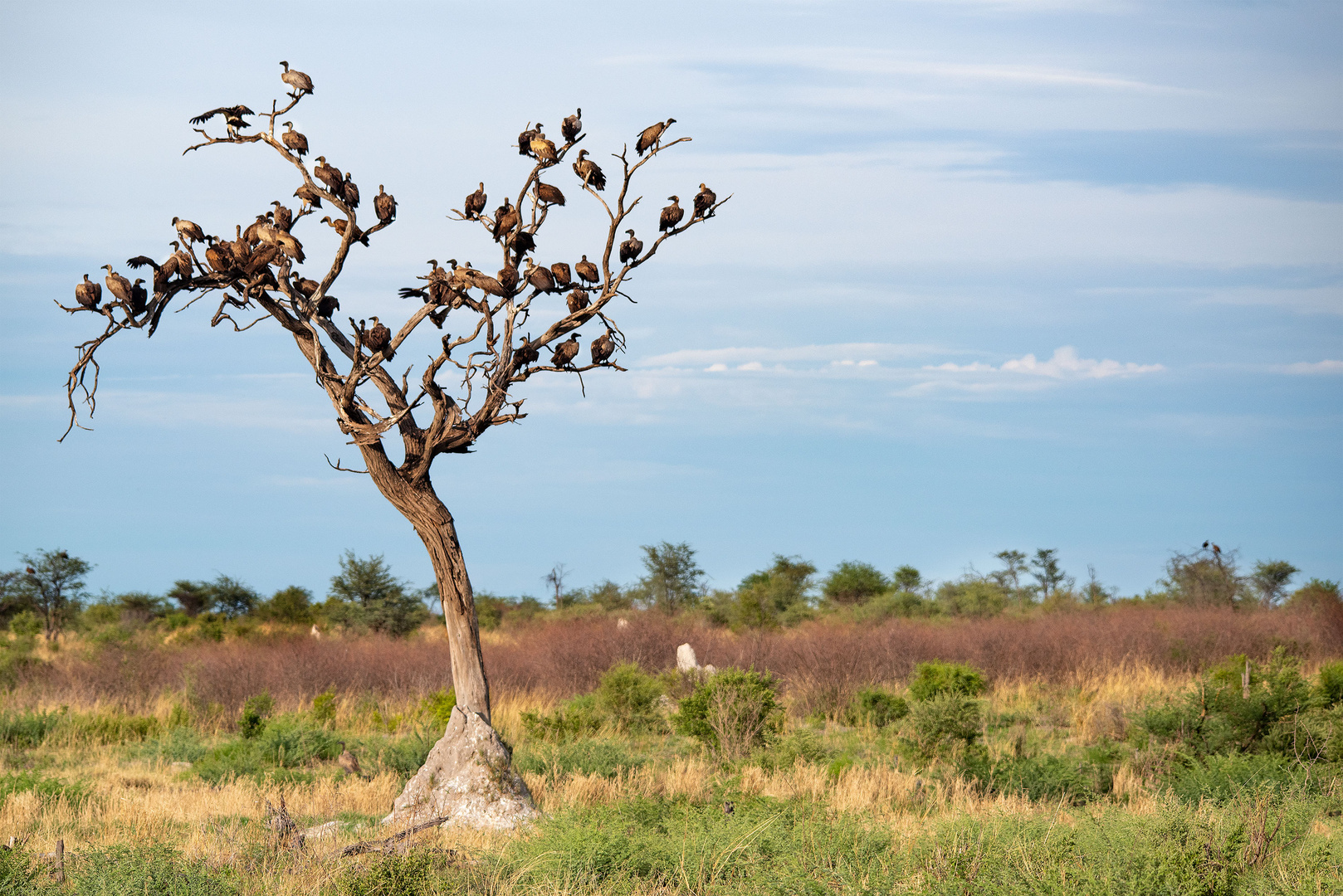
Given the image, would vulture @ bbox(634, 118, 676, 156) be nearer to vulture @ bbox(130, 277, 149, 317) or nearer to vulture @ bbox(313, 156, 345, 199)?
vulture @ bbox(313, 156, 345, 199)

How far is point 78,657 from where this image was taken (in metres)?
19.0

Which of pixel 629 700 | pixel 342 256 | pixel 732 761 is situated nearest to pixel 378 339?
pixel 342 256

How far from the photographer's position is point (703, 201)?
718 cm

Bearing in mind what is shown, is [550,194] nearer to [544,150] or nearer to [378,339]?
[544,150]

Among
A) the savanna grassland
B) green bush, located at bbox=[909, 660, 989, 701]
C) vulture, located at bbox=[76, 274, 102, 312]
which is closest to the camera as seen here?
the savanna grassland

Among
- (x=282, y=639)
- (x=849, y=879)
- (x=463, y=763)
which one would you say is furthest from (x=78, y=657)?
(x=849, y=879)

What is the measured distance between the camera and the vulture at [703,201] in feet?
23.5

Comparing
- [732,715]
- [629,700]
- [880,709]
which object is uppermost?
[732,715]

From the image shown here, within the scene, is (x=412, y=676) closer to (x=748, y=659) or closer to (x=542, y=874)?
(x=748, y=659)

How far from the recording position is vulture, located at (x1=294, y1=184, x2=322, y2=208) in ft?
23.4

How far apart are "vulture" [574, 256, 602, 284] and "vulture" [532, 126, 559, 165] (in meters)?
0.73

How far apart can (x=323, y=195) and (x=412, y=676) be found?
10.7 meters

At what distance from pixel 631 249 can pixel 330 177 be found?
2080 millimetres

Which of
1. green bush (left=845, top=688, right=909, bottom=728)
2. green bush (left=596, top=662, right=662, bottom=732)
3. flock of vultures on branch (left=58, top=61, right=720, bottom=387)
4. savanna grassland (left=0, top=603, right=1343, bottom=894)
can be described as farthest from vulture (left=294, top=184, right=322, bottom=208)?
green bush (left=845, top=688, right=909, bottom=728)
